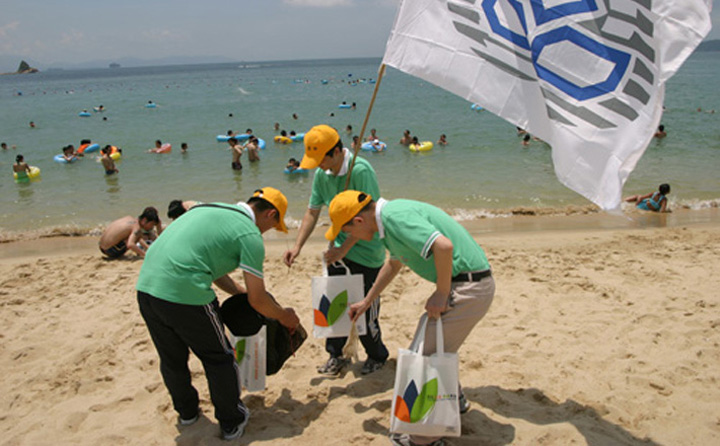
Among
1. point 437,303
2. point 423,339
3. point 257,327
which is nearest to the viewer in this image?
point 437,303

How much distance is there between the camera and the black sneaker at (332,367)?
4148mm

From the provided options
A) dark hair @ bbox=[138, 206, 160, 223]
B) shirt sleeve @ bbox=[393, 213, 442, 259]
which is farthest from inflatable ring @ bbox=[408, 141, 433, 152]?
shirt sleeve @ bbox=[393, 213, 442, 259]

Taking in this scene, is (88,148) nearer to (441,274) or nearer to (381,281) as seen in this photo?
(381,281)

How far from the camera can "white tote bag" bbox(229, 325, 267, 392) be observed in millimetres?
3521

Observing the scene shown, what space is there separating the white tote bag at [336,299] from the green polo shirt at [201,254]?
0.93 m

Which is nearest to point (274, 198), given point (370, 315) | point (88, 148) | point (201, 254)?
point (201, 254)

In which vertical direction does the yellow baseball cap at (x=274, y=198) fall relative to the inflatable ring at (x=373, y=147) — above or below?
above

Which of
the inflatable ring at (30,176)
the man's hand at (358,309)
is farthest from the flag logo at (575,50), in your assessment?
the inflatable ring at (30,176)

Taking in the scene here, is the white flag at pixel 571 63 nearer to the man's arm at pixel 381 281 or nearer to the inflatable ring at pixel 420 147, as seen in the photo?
the man's arm at pixel 381 281

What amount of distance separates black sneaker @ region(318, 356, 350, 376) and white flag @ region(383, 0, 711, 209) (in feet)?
7.63

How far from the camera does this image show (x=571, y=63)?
295 cm

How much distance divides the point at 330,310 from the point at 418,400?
3.71ft

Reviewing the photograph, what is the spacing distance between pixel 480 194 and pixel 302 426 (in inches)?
381

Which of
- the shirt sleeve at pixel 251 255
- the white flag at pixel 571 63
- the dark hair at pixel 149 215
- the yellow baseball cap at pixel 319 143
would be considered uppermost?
the white flag at pixel 571 63
